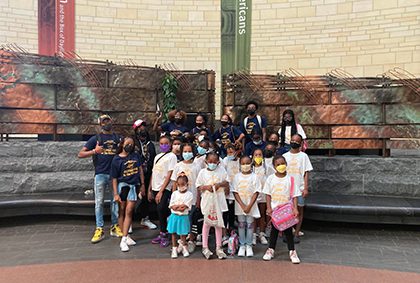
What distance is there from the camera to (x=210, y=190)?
15.2 ft

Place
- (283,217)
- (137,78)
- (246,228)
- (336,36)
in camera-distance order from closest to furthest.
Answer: (283,217)
(246,228)
(137,78)
(336,36)

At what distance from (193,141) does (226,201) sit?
4.14 ft

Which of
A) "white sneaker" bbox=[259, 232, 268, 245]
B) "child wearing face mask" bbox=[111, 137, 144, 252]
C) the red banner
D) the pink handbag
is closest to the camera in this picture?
the pink handbag

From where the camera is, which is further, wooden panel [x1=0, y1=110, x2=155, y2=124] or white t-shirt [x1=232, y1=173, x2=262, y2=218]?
wooden panel [x1=0, y1=110, x2=155, y2=124]

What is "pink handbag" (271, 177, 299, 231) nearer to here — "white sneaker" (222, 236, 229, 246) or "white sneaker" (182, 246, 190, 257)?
"white sneaker" (222, 236, 229, 246)

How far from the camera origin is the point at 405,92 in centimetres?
646

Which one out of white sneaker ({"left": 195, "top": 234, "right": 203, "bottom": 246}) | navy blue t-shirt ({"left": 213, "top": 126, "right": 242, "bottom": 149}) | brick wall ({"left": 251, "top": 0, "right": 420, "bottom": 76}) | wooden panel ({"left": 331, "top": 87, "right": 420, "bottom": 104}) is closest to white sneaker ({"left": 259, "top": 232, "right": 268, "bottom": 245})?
white sneaker ({"left": 195, "top": 234, "right": 203, "bottom": 246})

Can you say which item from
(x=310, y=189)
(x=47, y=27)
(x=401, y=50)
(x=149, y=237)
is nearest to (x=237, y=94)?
(x=310, y=189)

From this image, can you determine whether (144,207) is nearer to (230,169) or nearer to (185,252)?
(185,252)

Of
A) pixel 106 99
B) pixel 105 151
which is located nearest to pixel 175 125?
pixel 105 151

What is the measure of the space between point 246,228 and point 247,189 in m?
0.58

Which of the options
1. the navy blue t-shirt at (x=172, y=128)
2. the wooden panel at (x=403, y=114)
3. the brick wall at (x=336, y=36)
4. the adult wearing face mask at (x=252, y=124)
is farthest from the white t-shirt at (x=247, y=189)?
the brick wall at (x=336, y=36)

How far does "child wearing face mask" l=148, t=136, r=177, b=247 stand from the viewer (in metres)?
5.07

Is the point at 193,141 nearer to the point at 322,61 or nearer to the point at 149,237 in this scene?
the point at 149,237
